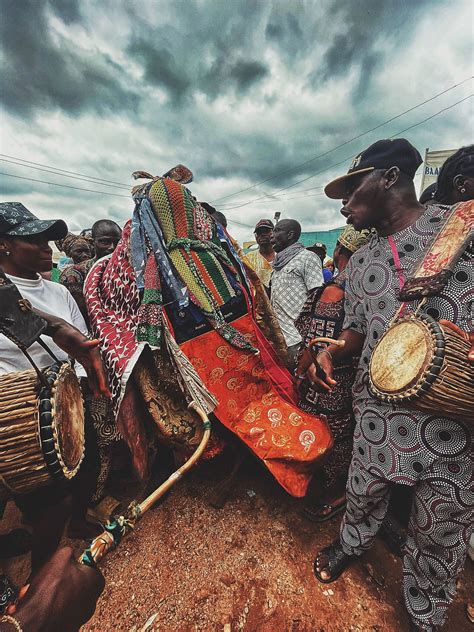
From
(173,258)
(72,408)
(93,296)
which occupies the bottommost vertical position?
(72,408)

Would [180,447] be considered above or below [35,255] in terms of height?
below

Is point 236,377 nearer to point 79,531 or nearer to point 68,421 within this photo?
point 68,421

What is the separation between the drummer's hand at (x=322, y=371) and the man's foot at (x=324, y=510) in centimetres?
120

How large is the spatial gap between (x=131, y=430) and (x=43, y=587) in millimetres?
1308

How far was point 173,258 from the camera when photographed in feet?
6.75

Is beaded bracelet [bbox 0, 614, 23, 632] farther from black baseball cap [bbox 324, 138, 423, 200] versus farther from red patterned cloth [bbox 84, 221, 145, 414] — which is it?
black baseball cap [bbox 324, 138, 423, 200]

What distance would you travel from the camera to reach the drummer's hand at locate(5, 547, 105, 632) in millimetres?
637

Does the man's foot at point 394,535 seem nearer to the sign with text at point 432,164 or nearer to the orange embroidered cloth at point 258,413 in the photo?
the orange embroidered cloth at point 258,413

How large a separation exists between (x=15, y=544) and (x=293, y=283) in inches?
137

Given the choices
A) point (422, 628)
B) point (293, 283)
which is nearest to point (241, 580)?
point (422, 628)

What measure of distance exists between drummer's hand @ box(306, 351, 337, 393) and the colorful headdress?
1.60 m

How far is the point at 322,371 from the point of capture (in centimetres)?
166

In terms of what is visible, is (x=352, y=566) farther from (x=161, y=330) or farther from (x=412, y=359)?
(x=161, y=330)

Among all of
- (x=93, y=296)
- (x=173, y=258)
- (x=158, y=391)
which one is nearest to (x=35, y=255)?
(x=93, y=296)
